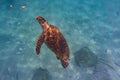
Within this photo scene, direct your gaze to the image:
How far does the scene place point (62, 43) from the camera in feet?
32.3

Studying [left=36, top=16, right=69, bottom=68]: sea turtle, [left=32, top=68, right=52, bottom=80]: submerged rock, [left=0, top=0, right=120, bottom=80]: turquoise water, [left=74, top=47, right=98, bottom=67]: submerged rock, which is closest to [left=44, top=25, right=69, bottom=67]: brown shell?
[left=36, top=16, right=69, bottom=68]: sea turtle

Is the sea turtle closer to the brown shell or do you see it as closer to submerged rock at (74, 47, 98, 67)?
the brown shell

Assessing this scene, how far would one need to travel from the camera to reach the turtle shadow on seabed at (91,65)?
1251 cm

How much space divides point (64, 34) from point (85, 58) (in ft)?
9.05

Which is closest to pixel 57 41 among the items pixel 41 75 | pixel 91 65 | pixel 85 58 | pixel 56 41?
pixel 56 41

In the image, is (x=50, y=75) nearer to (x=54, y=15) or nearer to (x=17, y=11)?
(x=54, y=15)

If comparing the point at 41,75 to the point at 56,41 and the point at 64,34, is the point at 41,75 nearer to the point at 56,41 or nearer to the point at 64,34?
the point at 56,41

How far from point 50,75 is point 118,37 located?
20.1ft

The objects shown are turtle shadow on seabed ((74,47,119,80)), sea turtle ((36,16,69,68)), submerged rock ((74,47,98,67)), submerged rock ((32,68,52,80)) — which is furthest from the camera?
submerged rock ((74,47,98,67))

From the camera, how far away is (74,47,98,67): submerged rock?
1298 cm

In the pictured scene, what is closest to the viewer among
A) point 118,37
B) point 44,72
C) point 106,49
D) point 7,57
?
point 44,72

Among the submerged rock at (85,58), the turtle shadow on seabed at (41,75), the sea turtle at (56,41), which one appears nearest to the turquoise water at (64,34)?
the turtle shadow on seabed at (41,75)

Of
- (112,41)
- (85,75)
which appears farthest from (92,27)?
(85,75)

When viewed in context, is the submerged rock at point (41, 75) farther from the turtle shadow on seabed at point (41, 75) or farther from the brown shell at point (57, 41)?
the brown shell at point (57, 41)
